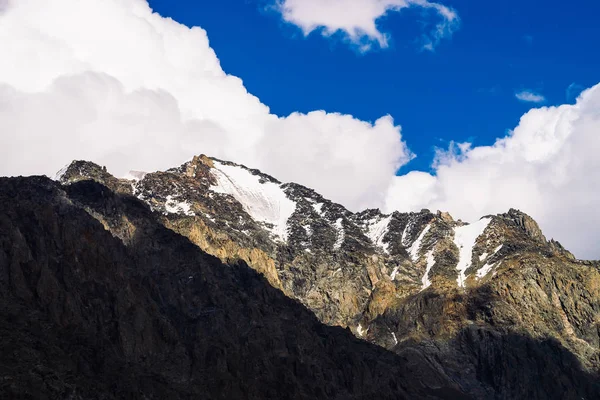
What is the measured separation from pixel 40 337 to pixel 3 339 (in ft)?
37.5

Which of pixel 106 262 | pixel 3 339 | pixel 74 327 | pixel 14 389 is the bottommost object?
pixel 14 389

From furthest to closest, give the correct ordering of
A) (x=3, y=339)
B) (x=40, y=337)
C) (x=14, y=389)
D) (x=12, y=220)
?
(x=12, y=220) → (x=40, y=337) → (x=3, y=339) → (x=14, y=389)

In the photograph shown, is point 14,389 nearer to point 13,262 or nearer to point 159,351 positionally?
point 13,262

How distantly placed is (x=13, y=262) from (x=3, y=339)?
114 feet

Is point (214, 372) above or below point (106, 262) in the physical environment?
below

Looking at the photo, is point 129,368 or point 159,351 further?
point 159,351

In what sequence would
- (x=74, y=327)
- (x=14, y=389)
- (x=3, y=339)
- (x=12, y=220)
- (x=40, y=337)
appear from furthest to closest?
(x=12, y=220), (x=74, y=327), (x=40, y=337), (x=3, y=339), (x=14, y=389)

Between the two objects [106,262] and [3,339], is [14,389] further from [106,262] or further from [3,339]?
[106,262]

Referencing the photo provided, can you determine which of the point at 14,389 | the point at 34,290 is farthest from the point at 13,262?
the point at 14,389

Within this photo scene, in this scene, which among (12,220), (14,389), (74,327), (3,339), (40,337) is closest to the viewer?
(14,389)

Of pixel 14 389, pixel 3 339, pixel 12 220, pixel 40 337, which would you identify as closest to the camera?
pixel 14 389

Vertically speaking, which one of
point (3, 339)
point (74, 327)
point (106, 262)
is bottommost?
point (3, 339)

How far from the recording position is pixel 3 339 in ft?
454

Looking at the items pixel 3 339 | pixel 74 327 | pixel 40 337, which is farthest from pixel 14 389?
A: pixel 74 327
